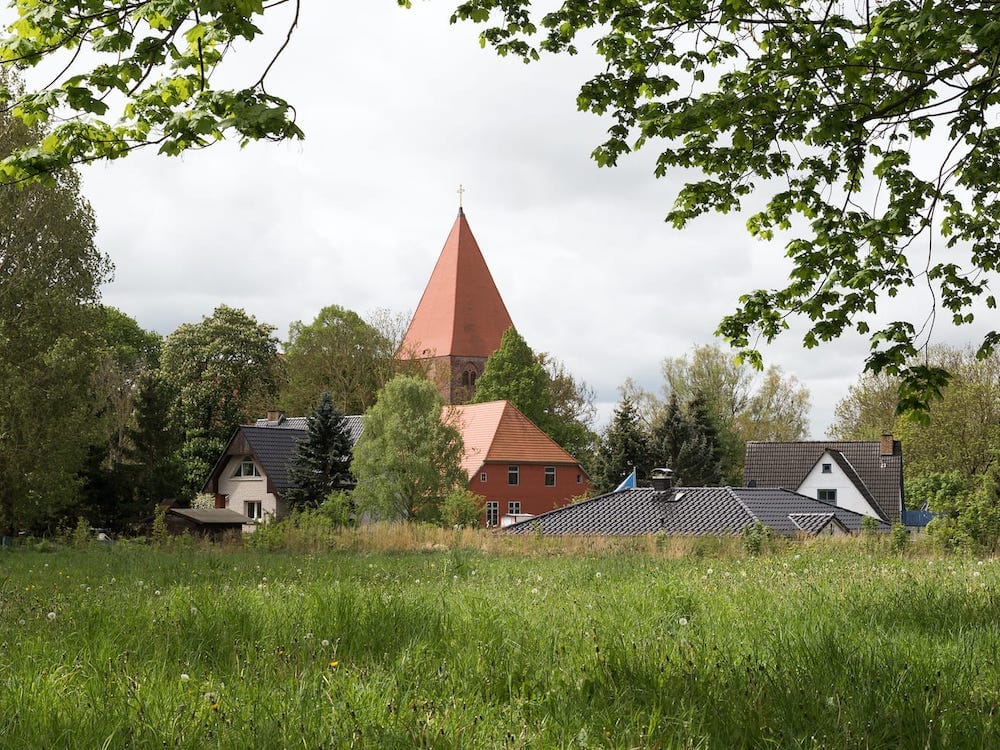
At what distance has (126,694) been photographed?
169 inches

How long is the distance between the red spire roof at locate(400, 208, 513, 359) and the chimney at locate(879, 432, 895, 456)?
32069mm

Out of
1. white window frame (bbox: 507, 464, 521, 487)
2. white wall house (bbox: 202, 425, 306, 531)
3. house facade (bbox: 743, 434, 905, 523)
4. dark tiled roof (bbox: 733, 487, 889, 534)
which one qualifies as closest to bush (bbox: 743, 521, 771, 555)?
dark tiled roof (bbox: 733, 487, 889, 534)

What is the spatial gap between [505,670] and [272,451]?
52700mm

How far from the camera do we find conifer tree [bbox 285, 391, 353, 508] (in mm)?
47656

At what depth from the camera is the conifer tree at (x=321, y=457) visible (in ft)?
156

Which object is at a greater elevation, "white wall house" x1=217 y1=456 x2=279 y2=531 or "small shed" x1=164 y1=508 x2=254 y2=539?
"white wall house" x1=217 y1=456 x2=279 y2=531

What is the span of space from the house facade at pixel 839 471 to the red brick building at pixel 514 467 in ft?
37.4

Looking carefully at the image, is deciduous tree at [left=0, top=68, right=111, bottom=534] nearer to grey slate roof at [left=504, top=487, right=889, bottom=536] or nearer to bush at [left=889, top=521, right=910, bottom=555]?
grey slate roof at [left=504, top=487, right=889, bottom=536]

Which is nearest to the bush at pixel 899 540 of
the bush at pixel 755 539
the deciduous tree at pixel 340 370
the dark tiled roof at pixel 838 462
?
the bush at pixel 755 539

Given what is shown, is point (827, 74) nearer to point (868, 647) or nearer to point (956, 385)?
point (868, 647)

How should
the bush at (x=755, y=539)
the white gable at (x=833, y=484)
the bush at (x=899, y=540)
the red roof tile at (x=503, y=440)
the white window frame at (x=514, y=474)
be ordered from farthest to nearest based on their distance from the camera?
the white gable at (x=833, y=484) → the white window frame at (x=514, y=474) → the red roof tile at (x=503, y=440) → the bush at (x=755, y=539) → the bush at (x=899, y=540)

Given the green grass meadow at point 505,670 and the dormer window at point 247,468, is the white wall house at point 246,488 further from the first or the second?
the green grass meadow at point 505,670

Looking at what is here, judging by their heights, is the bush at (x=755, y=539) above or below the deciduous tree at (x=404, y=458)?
below

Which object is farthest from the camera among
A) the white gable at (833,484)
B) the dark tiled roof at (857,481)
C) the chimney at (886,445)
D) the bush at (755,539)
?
the white gable at (833,484)
